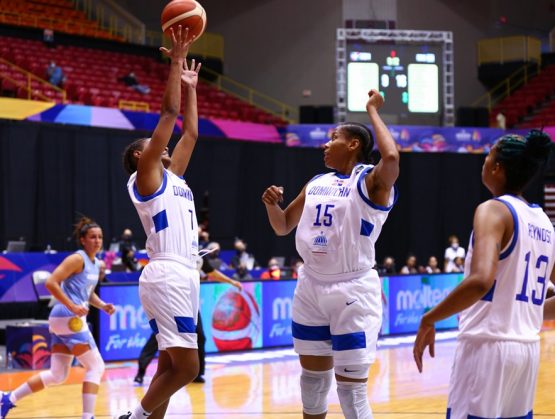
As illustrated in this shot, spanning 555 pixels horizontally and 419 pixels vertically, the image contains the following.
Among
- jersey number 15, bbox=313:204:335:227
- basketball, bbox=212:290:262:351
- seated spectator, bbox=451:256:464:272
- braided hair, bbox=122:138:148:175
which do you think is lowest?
basketball, bbox=212:290:262:351

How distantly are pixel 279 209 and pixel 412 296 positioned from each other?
415 inches

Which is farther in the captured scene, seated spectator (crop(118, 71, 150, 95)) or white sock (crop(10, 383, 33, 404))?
seated spectator (crop(118, 71, 150, 95))

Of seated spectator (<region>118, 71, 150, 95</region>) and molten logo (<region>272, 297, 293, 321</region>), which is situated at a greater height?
seated spectator (<region>118, 71, 150, 95</region>)

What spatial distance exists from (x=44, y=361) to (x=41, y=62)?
42.2 ft

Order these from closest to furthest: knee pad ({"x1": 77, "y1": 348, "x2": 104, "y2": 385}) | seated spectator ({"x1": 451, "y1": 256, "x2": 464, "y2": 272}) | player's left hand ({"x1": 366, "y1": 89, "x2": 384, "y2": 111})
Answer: player's left hand ({"x1": 366, "y1": 89, "x2": 384, "y2": 111}) < knee pad ({"x1": 77, "y1": 348, "x2": 104, "y2": 385}) < seated spectator ({"x1": 451, "y1": 256, "x2": 464, "y2": 272})

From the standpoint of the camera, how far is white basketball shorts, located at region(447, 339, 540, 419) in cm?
332

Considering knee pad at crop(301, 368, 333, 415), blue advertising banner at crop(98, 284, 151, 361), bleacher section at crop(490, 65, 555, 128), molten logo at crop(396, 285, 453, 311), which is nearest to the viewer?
knee pad at crop(301, 368, 333, 415)

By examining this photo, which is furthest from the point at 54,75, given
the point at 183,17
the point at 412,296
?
the point at 183,17

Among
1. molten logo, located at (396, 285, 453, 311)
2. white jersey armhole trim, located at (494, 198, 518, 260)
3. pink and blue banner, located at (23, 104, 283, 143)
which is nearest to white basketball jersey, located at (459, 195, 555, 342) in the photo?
white jersey armhole trim, located at (494, 198, 518, 260)

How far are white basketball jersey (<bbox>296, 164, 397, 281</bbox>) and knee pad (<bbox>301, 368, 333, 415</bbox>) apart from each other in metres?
0.57

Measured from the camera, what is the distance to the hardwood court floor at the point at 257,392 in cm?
816

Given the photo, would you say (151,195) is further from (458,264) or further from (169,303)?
(458,264)

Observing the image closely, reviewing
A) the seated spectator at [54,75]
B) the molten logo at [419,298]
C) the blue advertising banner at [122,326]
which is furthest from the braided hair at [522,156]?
the seated spectator at [54,75]

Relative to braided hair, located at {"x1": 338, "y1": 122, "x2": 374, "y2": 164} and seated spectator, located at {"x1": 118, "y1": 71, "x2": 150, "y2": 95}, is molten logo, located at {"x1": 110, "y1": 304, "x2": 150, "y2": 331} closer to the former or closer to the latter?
braided hair, located at {"x1": 338, "y1": 122, "x2": 374, "y2": 164}
